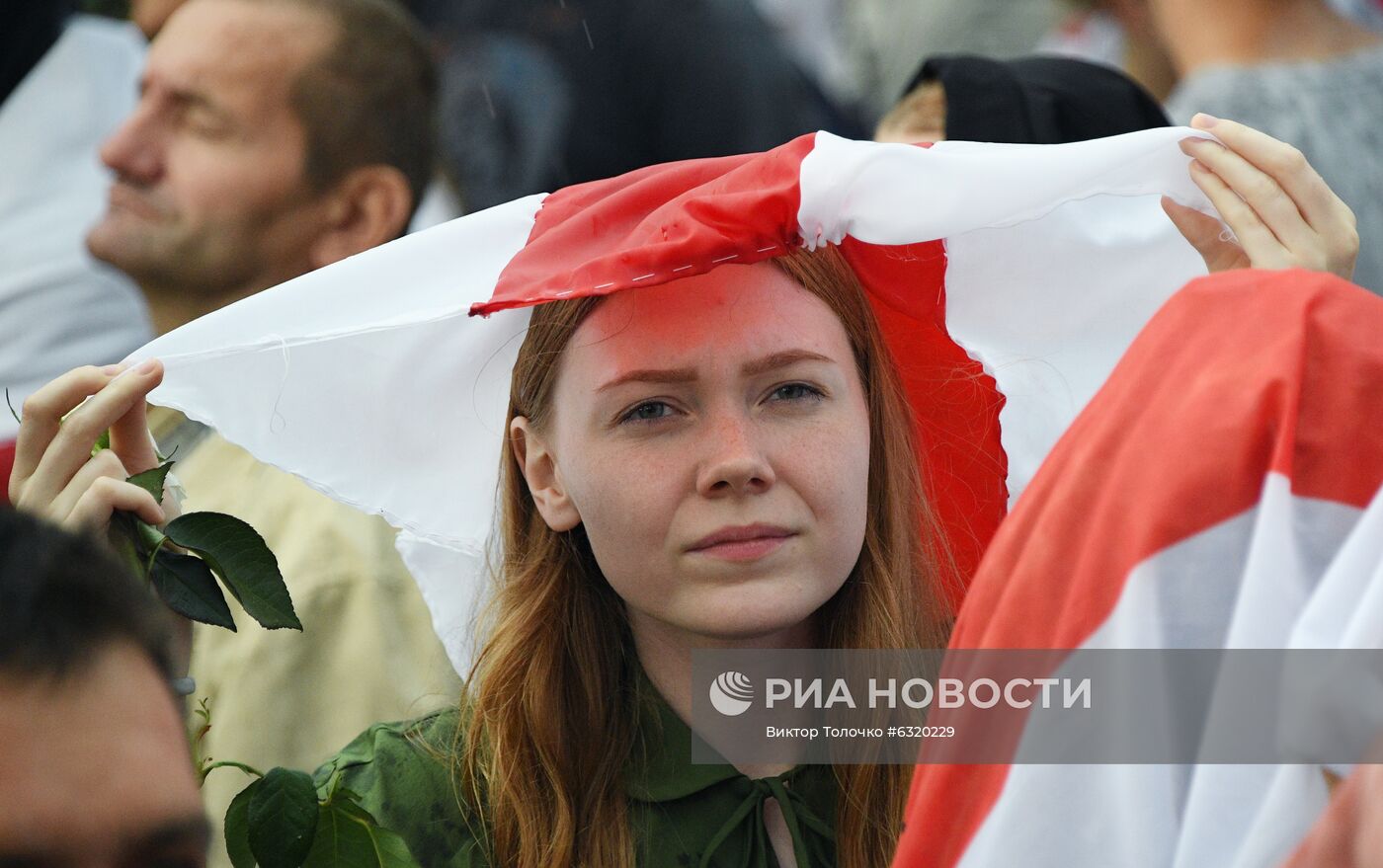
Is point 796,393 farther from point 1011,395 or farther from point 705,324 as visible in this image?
point 1011,395

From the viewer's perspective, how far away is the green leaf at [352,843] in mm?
1980

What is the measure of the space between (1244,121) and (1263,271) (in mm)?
2049

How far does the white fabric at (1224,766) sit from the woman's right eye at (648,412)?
717 mm

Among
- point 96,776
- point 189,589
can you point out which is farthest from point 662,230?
point 96,776

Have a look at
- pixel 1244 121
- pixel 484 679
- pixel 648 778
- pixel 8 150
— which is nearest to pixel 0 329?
pixel 8 150

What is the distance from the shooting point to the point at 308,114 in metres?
3.63

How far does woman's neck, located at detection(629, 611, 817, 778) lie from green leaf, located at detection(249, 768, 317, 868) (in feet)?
1.67

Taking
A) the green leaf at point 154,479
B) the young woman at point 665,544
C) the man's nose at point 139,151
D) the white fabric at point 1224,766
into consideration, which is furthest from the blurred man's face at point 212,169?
the white fabric at point 1224,766

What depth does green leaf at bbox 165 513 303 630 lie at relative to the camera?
1.99 meters

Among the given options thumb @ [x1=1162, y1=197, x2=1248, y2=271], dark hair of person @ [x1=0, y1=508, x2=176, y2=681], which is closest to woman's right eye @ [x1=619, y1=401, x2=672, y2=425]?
thumb @ [x1=1162, y1=197, x2=1248, y2=271]

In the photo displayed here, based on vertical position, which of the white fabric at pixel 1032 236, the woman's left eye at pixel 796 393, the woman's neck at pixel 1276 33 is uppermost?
the woman's neck at pixel 1276 33

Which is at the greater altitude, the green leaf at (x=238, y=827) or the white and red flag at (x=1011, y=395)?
the white and red flag at (x=1011, y=395)

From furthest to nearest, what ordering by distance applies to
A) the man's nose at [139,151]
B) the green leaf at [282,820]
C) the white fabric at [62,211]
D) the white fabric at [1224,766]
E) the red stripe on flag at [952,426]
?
the white fabric at [62,211]
the man's nose at [139,151]
the red stripe on flag at [952,426]
the green leaf at [282,820]
the white fabric at [1224,766]

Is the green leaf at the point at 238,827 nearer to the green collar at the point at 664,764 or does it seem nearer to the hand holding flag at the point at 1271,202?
the green collar at the point at 664,764
